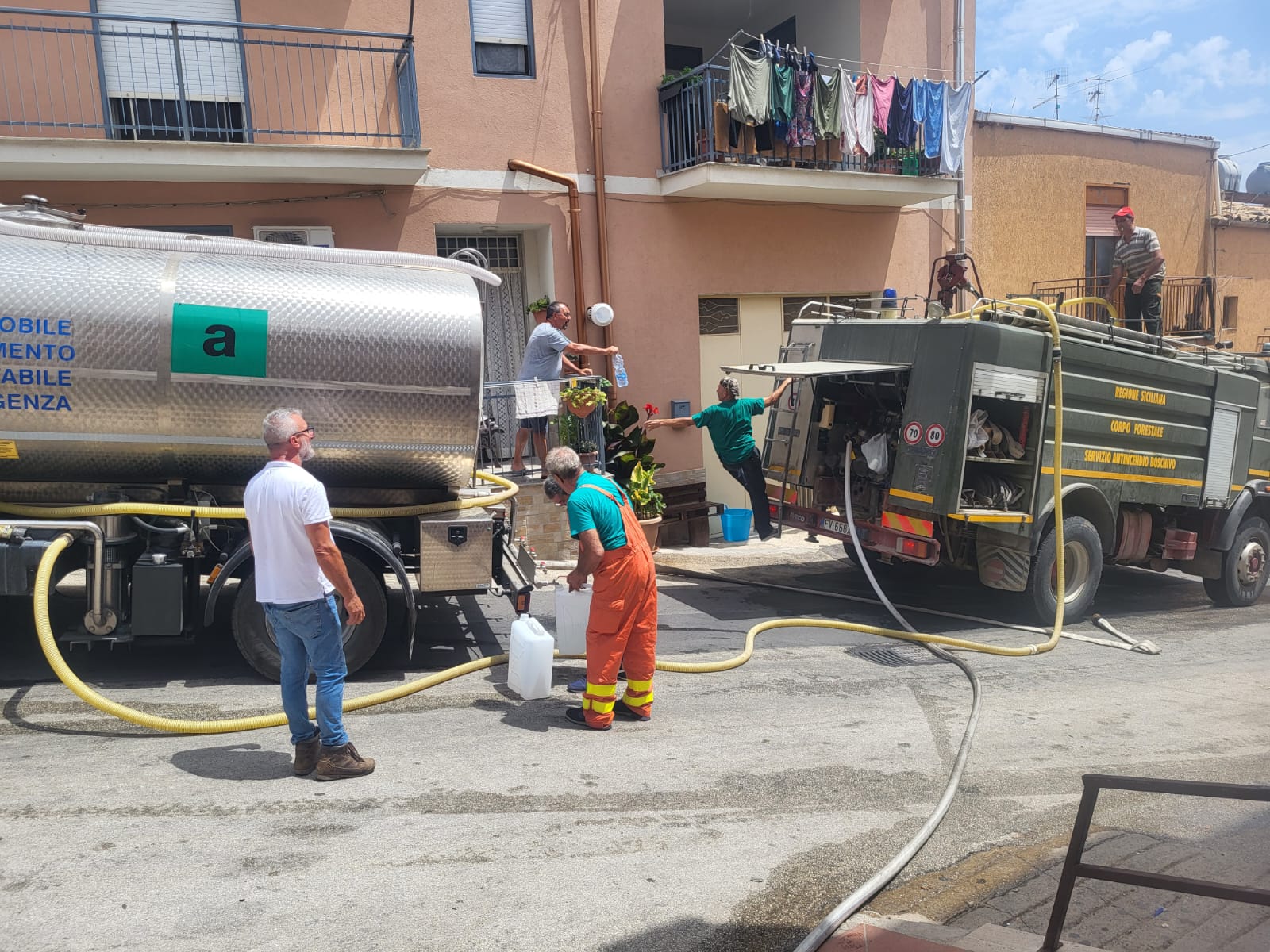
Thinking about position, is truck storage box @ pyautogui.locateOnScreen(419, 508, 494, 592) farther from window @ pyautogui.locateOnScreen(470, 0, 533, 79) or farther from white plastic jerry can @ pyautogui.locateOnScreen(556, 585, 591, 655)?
window @ pyautogui.locateOnScreen(470, 0, 533, 79)

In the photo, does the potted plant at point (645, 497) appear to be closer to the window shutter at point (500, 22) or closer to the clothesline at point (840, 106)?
the clothesline at point (840, 106)

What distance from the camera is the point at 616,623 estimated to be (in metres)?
5.58

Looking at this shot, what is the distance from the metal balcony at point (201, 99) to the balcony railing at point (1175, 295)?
10306 mm

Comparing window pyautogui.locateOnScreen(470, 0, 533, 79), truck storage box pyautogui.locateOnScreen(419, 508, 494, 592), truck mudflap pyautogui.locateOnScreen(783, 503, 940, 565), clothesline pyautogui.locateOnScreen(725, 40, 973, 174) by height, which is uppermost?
window pyautogui.locateOnScreen(470, 0, 533, 79)

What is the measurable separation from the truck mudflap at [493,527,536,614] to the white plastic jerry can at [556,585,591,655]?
22 centimetres

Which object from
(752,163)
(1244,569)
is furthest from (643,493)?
(1244,569)

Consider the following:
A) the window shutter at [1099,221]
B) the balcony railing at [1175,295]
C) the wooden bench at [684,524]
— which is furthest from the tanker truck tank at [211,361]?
the window shutter at [1099,221]

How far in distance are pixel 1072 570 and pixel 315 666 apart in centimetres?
670

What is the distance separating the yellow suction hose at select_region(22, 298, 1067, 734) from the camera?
17.4ft

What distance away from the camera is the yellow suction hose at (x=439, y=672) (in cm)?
531

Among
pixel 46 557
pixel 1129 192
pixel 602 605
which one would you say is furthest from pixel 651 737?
pixel 1129 192

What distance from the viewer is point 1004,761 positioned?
18.0ft

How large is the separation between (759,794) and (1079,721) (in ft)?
8.36

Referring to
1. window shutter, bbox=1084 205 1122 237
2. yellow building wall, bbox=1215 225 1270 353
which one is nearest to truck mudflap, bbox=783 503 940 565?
window shutter, bbox=1084 205 1122 237
